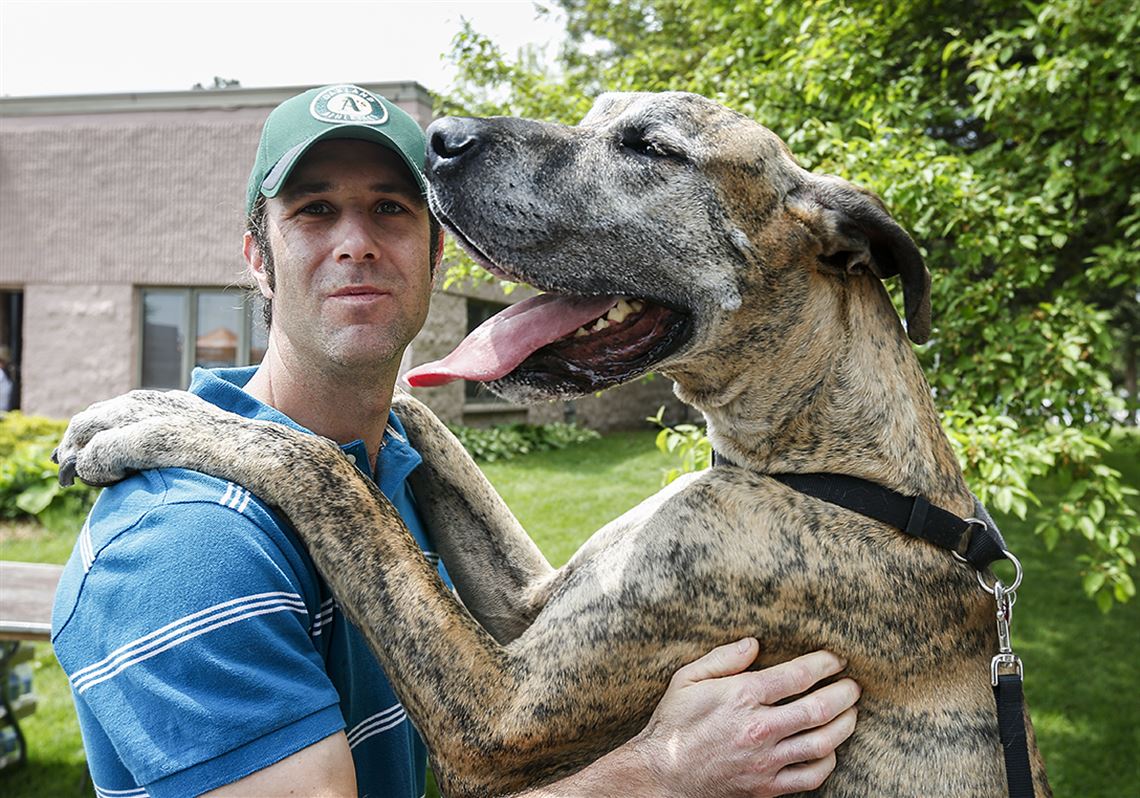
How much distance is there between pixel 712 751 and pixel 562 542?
5968 mm

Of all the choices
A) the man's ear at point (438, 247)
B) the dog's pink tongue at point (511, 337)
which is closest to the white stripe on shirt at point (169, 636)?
the dog's pink tongue at point (511, 337)

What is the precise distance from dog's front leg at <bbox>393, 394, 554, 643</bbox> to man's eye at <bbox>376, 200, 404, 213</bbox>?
0.65 metres

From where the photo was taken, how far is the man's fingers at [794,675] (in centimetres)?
203

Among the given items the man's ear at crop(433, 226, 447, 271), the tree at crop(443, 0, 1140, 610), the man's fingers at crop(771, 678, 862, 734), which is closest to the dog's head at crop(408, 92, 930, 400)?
the man's ear at crop(433, 226, 447, 271)

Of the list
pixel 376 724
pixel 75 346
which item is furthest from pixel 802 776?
pixel 75 346

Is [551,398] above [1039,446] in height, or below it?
above

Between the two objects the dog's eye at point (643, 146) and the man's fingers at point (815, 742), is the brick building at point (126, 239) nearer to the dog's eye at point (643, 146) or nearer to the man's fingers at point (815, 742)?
the dog's eye at point (643, 146)

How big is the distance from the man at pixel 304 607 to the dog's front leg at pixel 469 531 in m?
0.08

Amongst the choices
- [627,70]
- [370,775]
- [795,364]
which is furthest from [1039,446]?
[627,70]

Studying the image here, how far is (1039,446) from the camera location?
4.07m

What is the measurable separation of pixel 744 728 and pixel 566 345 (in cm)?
92

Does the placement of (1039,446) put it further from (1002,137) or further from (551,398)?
(551,398)

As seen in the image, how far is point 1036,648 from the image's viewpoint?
23.8 feet

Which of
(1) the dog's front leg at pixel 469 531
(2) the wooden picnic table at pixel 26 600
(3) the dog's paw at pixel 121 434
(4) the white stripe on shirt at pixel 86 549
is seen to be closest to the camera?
(4) the white stripe on shirt at pixel 86 549
